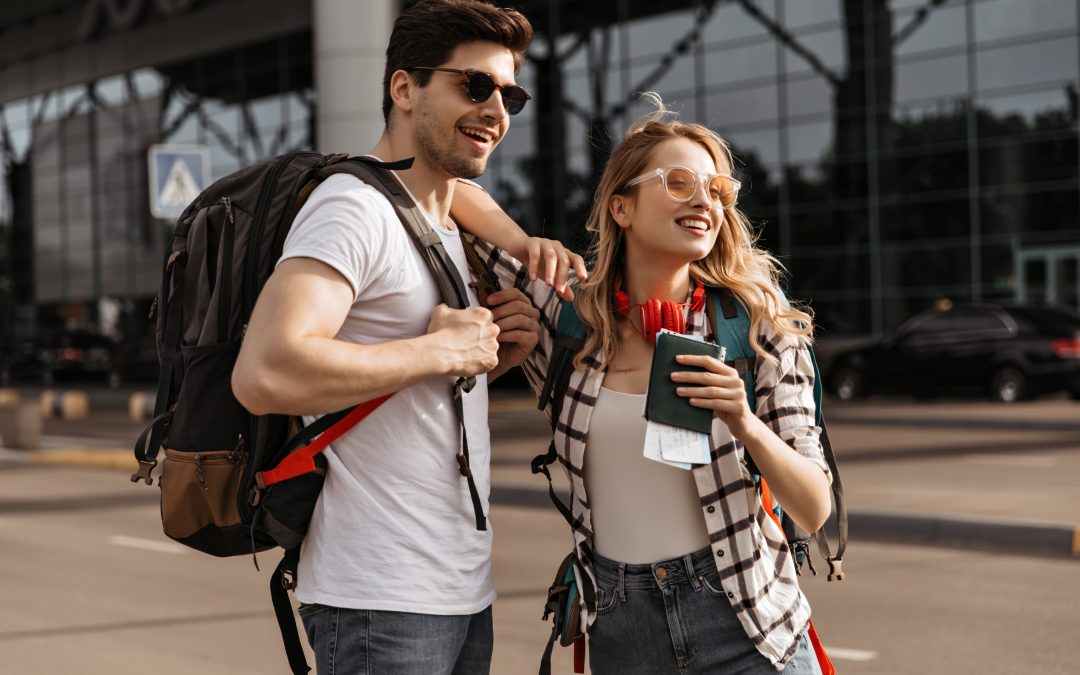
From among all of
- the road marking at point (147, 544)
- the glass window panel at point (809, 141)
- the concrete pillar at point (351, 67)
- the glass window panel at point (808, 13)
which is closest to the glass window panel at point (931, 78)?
the glass window panel at point (809, 141)

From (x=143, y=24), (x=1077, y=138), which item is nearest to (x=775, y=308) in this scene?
(x=1077, y=138)

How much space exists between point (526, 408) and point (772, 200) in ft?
28.1

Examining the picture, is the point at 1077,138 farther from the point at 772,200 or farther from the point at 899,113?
the point at 772,200

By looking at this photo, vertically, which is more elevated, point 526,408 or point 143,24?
point 143,24

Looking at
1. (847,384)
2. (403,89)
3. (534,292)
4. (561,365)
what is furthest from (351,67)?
(561,365)

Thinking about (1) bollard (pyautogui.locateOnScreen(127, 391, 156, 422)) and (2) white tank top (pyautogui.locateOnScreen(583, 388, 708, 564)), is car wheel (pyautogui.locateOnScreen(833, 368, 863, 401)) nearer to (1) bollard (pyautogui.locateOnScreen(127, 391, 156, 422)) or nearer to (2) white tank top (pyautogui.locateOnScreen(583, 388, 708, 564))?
(1) bollard (pyautogui.locateOnScreen(127, 391, 156, 422))

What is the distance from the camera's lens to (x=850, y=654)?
5781 mm

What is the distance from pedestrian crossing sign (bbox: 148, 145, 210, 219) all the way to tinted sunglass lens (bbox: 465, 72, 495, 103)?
975 centimetres

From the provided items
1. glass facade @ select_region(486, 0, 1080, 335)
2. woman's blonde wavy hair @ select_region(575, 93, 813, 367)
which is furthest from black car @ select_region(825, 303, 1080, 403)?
woman's blonde wavy hair @ select_region(575, 93, 813, 367)

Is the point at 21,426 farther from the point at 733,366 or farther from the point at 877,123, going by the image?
the point at 877,123

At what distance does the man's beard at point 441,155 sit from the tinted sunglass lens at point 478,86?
8 cm

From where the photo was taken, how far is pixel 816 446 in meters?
2.46

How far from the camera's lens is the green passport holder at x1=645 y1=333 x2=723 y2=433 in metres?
2.26

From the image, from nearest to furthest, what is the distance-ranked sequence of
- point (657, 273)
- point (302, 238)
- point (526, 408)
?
point (302, 238)
point (657, 273)
point (526, 408)
